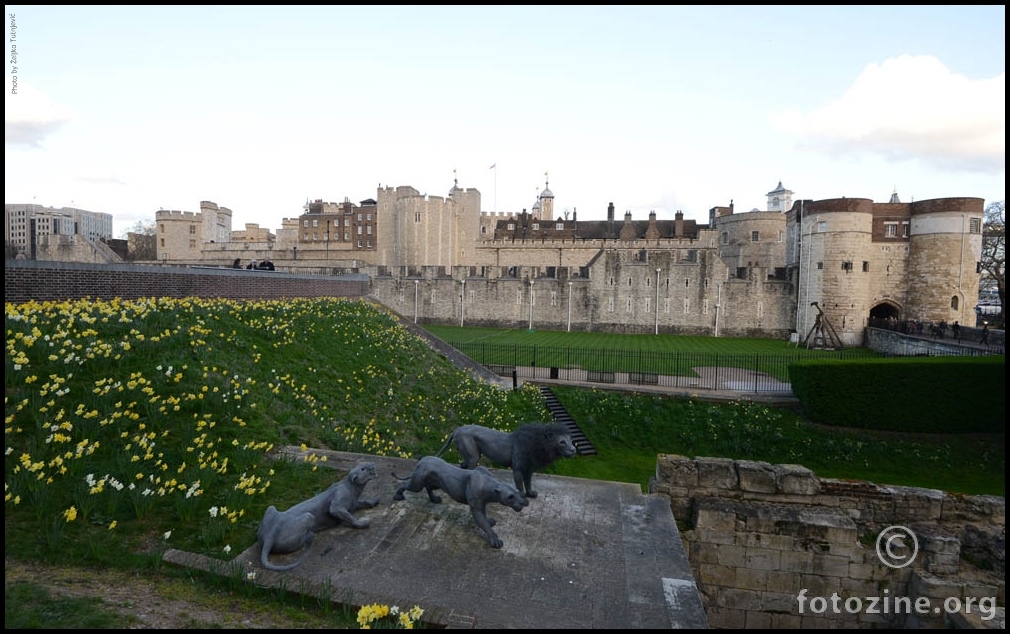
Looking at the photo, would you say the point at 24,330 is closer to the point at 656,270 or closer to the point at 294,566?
the point at 294,566

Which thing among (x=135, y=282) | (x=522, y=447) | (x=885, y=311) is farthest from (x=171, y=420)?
(x=885, y=311)

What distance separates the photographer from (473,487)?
6.42m

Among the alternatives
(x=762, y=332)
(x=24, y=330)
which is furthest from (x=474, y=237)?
(x=24, y=330)

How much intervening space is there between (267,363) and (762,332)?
37501mm

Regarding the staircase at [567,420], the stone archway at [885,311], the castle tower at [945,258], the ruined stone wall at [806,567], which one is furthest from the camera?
the stone archway at [885,311]

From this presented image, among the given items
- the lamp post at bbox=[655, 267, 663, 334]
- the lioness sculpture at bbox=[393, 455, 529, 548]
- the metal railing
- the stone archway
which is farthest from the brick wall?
the stone archway

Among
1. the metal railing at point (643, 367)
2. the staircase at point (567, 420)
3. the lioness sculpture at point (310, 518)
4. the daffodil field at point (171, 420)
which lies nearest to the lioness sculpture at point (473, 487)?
the lioness sculpture at point (310, 518)

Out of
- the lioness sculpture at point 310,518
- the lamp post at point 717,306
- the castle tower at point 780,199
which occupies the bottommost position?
the lioness sculpture at point 310,518

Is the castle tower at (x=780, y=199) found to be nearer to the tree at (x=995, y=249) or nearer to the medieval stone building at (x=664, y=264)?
the medieval stone building at (x=664, y=264)

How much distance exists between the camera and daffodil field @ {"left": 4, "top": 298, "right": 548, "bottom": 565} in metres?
6.07

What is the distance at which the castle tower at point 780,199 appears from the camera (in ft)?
269

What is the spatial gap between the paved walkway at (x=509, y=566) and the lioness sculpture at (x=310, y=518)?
0.13 metres

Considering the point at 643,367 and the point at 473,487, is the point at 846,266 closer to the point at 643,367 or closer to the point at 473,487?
the point at 643,367

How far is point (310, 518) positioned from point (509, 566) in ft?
7.71
